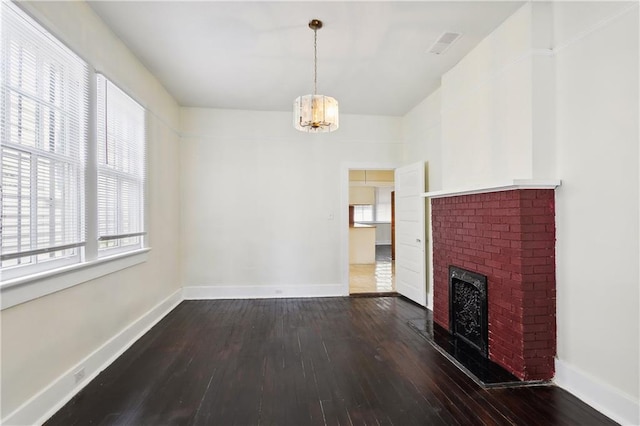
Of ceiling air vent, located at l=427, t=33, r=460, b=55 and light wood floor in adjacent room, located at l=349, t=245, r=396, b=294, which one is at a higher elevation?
ceiling air vent, located at l=427, t=33, r=460, b=55

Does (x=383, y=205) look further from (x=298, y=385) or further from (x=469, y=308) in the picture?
(x=298, y=385)

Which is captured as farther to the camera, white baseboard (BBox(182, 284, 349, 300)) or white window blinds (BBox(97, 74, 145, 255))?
white baseboard (BBox(182, 284, 349, 300))

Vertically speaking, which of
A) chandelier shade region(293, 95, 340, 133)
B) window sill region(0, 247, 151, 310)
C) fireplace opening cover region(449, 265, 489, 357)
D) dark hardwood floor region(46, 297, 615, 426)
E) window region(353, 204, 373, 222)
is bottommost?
dark hardwood floor region(46, 297, 615, 426)

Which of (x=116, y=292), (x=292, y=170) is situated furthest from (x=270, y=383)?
(x=292, y=170)

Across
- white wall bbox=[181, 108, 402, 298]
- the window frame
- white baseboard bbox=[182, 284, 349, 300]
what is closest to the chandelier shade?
the window frame

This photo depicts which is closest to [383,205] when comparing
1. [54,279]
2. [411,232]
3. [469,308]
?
[411,232]

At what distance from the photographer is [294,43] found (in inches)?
119

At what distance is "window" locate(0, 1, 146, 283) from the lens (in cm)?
180

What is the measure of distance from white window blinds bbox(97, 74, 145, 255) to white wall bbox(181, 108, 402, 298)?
4.45 feet

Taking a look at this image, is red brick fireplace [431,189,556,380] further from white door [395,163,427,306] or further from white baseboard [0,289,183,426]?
white baseboard [0,289,183,426]

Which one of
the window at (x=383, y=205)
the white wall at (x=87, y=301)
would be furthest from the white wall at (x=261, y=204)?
the window at (x=383, y=205)

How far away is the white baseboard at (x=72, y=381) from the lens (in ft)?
6.09

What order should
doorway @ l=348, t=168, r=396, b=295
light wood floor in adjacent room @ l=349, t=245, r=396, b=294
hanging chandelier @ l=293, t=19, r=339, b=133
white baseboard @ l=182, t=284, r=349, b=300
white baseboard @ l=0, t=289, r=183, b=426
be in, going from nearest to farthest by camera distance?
white baseboard @ l=0, t=289, r=183, b=426 < hanging chandelier @ l=293, t=19, r=339, b=133 < white baseboard @ l=182, t=284, r=349, b=300 < light wood floor in adjacent room @ l=349, t=245, r=396, b=294 < doorway @ l=348, t=168, r=396, b=295

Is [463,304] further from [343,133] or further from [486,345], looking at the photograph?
[343,133]
